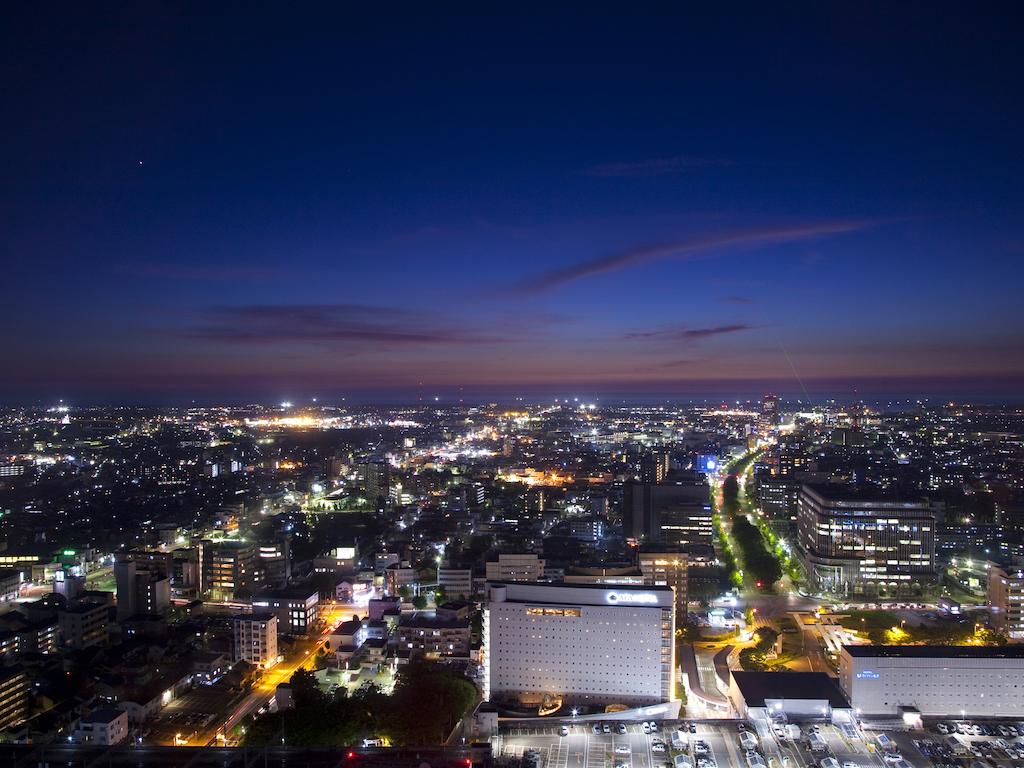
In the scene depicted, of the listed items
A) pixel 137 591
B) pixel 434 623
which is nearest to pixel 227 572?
pixel 137 591

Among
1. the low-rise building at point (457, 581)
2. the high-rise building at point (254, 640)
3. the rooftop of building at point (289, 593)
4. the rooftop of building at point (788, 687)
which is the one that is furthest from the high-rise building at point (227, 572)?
the rooftop of building at point (788, 687)

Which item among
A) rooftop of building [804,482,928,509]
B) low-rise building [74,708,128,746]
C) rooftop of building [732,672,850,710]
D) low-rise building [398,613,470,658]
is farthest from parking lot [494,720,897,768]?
rooftop of building [804,482,928,509]

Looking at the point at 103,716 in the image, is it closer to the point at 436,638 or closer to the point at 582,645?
the point at 436,638

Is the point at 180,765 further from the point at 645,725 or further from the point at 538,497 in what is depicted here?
the point at 538,497

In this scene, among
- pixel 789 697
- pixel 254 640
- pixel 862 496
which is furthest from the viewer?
pixel 862 496

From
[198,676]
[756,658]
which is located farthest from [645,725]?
[198,676]

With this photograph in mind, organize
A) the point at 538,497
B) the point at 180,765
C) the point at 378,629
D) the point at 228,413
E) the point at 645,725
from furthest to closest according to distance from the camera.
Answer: the point at 228,413 < the point at 538,497 < the point at 378,629 < the point at 645,725 < the point at 180,765
